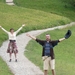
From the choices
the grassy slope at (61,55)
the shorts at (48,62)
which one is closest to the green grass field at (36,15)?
the grassy slope at (61,55)

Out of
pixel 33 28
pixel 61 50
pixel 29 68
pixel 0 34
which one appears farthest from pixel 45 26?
pixel 29 68

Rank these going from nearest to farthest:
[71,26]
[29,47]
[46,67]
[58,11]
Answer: [46,67]
[29,47]
[71,26]
[58,11]

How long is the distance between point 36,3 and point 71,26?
43.4 ft

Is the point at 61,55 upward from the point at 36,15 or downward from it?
upward

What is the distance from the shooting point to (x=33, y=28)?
4047 centimetres

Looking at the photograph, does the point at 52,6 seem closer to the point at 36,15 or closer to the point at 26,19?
the point at 36,15

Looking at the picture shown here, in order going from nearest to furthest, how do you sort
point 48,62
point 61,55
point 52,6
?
point 48,62
point 61,55
point 52,6

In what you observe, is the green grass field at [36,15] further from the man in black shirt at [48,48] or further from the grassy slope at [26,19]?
the man in black shirt at [48,48]

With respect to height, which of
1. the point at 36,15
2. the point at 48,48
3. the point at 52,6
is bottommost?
the point at 52,6

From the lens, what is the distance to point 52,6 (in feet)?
185

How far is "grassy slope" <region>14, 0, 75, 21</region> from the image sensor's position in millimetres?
54500

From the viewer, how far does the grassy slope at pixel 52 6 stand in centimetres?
5450

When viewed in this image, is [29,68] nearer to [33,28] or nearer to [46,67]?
[46,67]

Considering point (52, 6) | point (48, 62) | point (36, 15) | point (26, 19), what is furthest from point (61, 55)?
point (52, 6)
